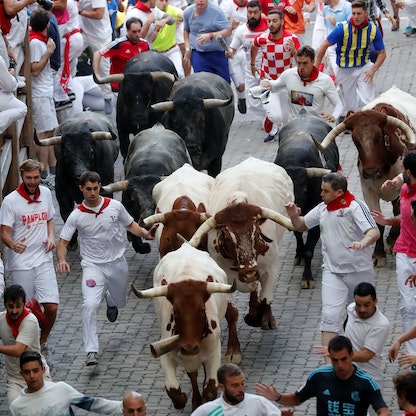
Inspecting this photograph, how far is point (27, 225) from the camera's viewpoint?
45.9 feet

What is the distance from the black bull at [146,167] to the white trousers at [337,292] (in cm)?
297

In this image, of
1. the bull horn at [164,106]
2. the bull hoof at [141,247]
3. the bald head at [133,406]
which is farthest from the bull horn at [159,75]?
the bald head at [133,406]

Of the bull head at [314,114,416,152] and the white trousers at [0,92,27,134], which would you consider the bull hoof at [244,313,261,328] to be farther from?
the white trousers at [0,92,27,134]

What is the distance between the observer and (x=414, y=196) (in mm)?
13031

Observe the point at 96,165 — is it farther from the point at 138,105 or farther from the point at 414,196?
the point at 414,196

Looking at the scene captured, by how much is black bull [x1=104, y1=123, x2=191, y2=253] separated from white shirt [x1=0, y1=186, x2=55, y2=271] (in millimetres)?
1677

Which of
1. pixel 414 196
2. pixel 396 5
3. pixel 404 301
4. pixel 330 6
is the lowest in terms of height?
A: pixel 396 5

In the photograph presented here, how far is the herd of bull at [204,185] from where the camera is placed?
12.6 meters

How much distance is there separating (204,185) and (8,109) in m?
2.45

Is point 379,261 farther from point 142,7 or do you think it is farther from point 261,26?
point 142,7

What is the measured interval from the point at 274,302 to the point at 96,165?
122 inches

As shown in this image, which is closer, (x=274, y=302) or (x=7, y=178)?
(x=274, y=302)

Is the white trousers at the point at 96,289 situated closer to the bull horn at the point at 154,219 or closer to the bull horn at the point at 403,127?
the bull horn at the point at 154,219

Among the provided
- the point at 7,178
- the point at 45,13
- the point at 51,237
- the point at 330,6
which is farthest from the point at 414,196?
the point at 330,6
